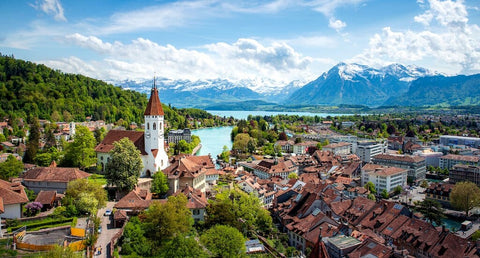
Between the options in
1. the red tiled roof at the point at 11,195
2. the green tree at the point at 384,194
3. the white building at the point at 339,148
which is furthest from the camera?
the white building at the point at 339,148

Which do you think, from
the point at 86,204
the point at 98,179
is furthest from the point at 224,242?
the point at 98,179

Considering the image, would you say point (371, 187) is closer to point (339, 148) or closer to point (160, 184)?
point (160, 184)

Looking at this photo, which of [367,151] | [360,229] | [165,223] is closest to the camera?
[165,223]

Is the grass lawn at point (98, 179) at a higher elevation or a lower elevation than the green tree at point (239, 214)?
higher

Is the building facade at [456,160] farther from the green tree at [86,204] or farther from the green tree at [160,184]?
the green tree at [86,204]

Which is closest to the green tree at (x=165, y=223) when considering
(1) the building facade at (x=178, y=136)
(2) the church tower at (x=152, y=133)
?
(2) the church tower at (x=152, y=133)

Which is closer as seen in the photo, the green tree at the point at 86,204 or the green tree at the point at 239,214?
the green tree at the point at 86,204
